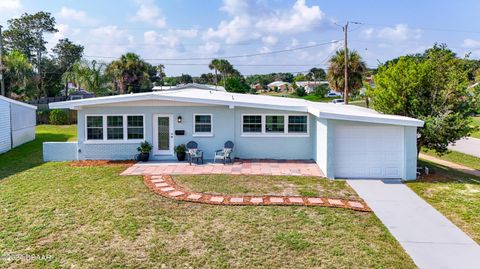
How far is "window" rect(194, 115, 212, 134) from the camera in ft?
50.1

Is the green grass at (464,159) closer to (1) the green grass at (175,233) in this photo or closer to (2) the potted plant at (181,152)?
(2) the potted plant at (181,152)

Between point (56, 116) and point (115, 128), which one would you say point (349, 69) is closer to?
point (115, 128)

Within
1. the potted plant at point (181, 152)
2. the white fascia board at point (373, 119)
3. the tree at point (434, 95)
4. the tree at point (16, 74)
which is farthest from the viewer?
the tree at point (16, 74)

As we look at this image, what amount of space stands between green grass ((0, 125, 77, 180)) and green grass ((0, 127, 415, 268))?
415 centimetres

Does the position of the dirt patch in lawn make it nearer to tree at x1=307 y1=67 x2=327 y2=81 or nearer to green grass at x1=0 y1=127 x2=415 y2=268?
green grass at x1=0 y1=127 x2=415 y2=268

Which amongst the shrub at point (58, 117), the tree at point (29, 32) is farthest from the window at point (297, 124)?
the tree at point (29, 32)

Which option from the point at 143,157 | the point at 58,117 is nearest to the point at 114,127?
the point at 143,157

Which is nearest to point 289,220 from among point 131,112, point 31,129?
point 131,112

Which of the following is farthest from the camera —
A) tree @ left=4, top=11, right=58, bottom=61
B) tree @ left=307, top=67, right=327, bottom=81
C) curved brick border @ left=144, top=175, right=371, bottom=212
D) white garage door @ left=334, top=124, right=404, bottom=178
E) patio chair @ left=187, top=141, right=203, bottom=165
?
tree @ left=307, top=67, right=327, bottom=81

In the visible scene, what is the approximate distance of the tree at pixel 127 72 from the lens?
135 feet

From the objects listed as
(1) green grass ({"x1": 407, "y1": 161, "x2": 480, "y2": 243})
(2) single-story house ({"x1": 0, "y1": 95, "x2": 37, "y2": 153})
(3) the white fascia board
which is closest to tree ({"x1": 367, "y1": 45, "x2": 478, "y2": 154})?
(3) the white fascia board

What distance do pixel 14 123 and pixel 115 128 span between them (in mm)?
8690

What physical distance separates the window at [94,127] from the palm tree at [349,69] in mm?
21698

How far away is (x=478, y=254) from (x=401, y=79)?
830 cm
